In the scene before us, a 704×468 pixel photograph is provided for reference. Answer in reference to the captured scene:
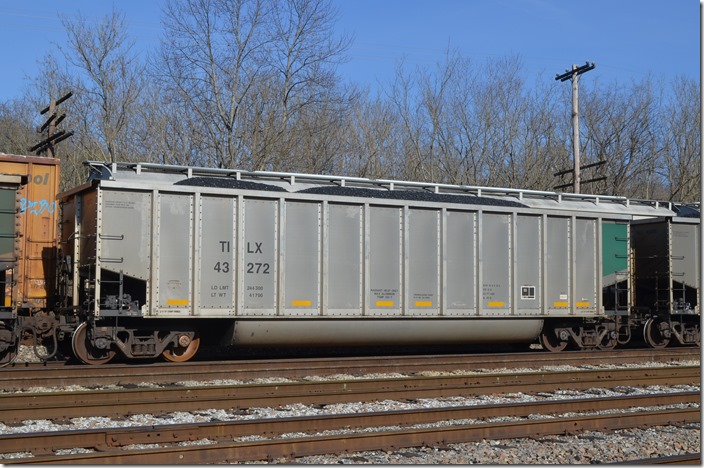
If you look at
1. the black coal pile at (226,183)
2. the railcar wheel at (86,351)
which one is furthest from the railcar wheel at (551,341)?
the railcar wheel at (86,351)

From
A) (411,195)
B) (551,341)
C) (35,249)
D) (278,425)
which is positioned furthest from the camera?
(551,341)

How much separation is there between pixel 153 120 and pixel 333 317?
2050cm

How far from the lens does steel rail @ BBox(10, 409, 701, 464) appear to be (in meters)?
6.87

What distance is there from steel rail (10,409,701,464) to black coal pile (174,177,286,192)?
751 cm

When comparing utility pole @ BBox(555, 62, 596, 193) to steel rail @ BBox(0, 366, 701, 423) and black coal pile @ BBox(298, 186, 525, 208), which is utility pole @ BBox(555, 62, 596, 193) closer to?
black coal pile @ BBox(298, 186, 525, 208)

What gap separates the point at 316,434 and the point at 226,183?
23.2ft

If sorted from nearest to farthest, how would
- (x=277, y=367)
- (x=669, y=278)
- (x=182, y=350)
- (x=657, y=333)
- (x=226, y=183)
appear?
(x=277, y=367) < (x=182, y=350) < (x=226, y=183) < (x=669, y=278) < (x=657, y=333)

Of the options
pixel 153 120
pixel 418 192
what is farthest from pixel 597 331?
pixel 153 120

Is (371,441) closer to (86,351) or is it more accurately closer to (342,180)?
(86,351)

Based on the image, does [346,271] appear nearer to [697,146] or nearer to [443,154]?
[443,154]

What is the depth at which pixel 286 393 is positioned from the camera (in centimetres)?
1067

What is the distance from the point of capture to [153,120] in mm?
32438

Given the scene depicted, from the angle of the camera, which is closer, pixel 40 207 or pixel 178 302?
pixel 178 302

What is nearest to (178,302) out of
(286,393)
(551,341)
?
(286,393)
